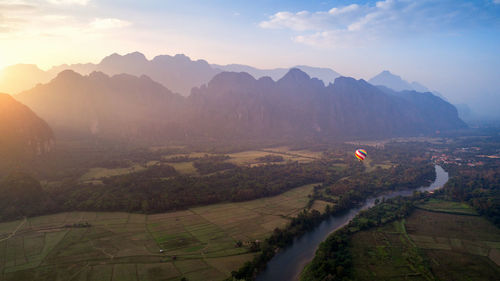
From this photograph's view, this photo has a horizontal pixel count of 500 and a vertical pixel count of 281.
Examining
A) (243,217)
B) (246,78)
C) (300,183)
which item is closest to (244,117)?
(246,78)

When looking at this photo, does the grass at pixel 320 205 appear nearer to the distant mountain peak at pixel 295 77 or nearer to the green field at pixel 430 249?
the green field at pixel 430 249

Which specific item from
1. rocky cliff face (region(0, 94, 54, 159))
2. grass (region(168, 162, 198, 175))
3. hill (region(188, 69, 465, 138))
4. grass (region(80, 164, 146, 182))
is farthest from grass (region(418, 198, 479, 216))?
hill (region(188, 69, 465, 138))

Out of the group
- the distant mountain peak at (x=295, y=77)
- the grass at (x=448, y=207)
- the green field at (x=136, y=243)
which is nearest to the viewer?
the green field at (x=136, y=243)

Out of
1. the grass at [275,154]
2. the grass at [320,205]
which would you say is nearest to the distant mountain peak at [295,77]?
the grass at [275,154]

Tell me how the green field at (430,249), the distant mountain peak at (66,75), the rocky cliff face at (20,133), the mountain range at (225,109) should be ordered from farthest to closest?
the distant mountain peak at (66,75), the mountain range at (225,109), the rocky cliff face at (20,133), the green field at (430,249)

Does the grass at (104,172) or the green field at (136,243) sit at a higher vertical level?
the grass at (104,172)
